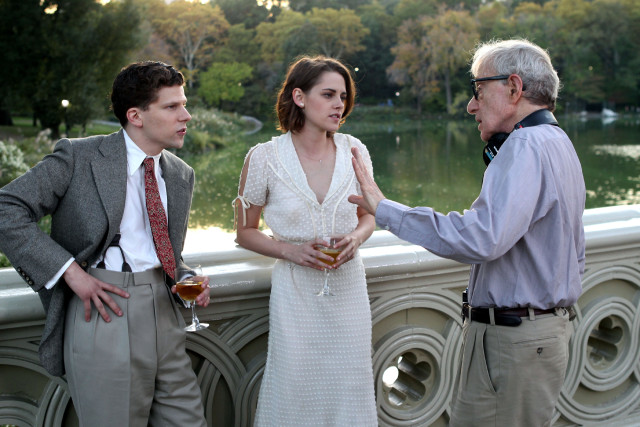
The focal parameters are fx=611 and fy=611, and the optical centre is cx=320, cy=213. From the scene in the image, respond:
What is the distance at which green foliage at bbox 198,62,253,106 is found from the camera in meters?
15.4

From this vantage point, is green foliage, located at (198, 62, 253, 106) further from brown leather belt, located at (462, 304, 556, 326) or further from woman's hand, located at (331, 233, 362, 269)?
brown leather belt, located at (462, 304, 556, 326)

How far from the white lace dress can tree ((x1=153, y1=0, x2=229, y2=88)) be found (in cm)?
1536

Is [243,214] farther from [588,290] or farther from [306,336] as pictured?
[588,290]

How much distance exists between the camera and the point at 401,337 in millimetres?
2113

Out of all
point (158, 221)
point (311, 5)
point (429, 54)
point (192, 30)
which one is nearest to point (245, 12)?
point (192, 30)

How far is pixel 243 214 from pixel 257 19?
18.0 m

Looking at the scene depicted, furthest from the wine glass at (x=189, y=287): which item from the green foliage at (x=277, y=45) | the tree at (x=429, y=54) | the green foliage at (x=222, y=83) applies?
the tree at (x=429, y=54)

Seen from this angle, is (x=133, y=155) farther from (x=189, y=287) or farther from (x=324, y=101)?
(x=324, y=101)

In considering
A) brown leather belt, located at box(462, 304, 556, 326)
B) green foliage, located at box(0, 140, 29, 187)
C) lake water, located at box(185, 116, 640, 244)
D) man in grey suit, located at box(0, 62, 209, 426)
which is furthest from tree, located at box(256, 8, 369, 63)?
brown leather belt, located at box(462, 304, 556, 326)

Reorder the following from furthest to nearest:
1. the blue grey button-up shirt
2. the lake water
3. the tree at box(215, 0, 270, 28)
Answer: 1. the tree at box(215, 0, 270, 28)
2. the lake water
3. the blue grey button-up shirt

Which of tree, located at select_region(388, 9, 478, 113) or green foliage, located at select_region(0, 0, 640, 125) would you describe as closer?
green foliage, located at select_region(0, 0, 640, 125)

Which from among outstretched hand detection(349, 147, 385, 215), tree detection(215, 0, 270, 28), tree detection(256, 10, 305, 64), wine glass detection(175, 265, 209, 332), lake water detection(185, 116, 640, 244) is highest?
tree detection(215, 0, 270, 28)

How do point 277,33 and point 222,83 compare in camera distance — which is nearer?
point 222,83

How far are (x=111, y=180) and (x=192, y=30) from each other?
55.6ft
